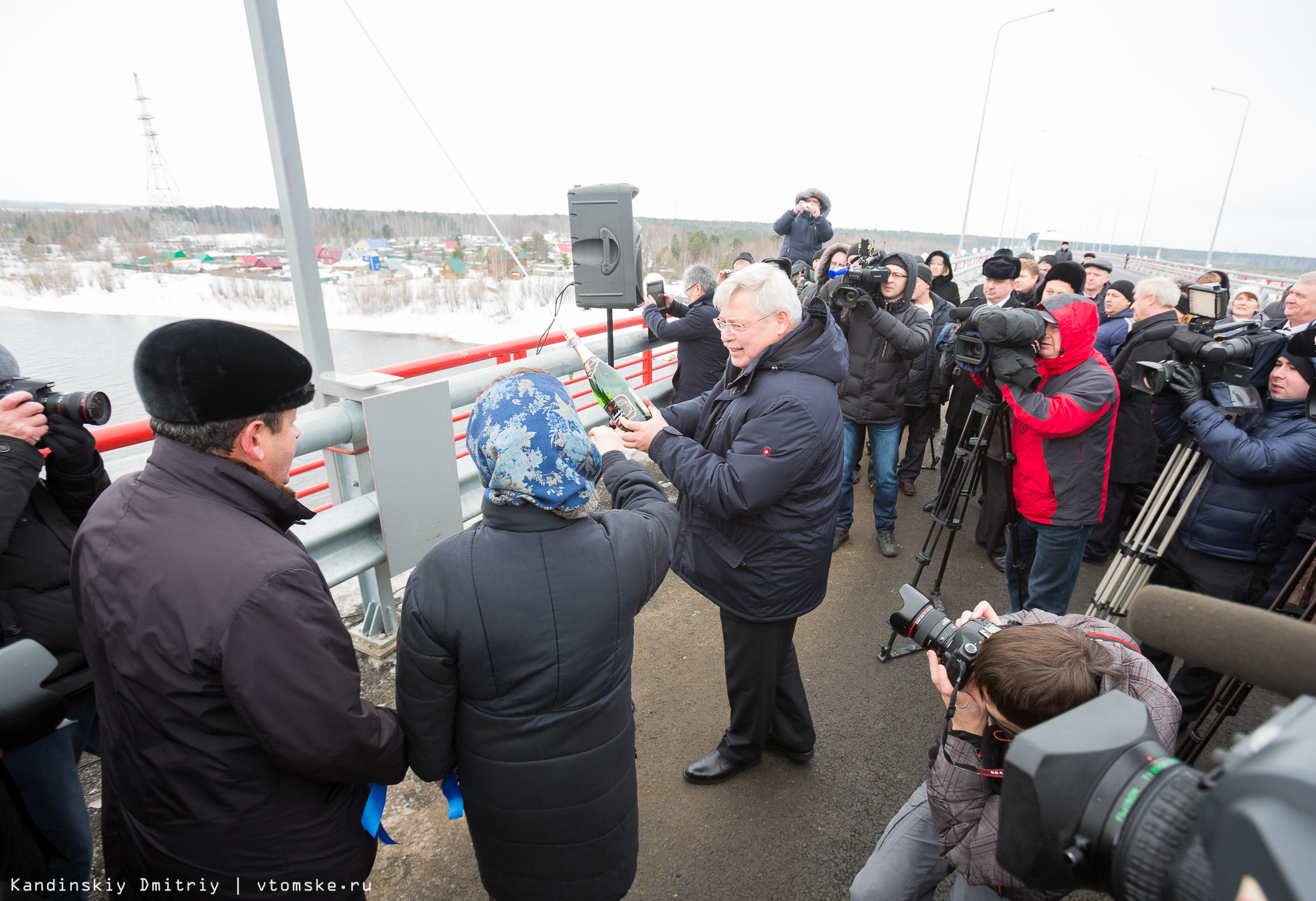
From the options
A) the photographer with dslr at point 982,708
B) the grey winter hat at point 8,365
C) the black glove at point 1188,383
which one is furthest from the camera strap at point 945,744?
the grey winter hat at point 8,365

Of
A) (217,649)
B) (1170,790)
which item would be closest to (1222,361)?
(1170,790)

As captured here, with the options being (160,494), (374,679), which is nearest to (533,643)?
(160,494)

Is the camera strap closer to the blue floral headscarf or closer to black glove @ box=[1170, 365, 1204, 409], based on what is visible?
the blue floral headscarf

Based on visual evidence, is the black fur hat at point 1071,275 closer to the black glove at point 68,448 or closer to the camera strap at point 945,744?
the camera strap at point 945,744

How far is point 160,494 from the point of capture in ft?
4.28

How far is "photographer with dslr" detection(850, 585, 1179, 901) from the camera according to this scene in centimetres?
129

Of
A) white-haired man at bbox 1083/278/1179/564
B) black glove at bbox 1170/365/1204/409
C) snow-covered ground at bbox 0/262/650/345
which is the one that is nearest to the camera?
snow-covered ground at bbox 0/262/650/345

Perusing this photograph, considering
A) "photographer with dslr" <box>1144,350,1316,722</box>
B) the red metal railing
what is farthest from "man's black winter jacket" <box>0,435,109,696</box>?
"photographer with dslr" <box>1144,350,1316,722</box>

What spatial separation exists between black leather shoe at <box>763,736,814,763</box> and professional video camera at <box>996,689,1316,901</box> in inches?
85.7

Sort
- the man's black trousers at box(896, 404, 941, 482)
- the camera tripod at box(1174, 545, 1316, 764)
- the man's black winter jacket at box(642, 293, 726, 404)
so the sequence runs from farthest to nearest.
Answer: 1. the man's black trousers at box(896, 404, 941, 482)
2. the man's black winter jacket at box(642, 293, 726, 404)
3. the camera tripod at box(1174, 545, 1316, 764)

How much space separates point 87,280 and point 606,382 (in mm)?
2824

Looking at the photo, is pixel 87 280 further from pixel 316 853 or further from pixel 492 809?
pixel 492 809

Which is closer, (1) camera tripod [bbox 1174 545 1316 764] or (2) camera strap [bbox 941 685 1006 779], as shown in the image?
(2) camera strap [bbox 941 685 1006 779]

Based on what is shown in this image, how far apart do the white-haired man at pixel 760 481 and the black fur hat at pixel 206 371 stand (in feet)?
4.36
